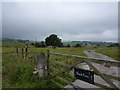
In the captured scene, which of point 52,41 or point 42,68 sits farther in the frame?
point 52,41

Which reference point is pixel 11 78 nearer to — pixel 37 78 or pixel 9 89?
pixel 9 89

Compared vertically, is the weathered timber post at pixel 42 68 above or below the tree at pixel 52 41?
below

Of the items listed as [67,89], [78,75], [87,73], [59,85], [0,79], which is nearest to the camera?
[87,73]

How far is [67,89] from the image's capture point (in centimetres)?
363

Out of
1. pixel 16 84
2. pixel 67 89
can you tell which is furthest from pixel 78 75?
pixel 16 84

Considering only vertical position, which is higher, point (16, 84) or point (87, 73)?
point (87, 73)

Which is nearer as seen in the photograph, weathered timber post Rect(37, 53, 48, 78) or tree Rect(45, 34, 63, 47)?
weathered timber post Rect(37, 53, 48, 78)

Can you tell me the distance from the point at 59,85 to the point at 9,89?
6.50 feet

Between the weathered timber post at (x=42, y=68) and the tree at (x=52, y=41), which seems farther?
the tree at (x=52, y=41)

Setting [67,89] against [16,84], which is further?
[16,84]

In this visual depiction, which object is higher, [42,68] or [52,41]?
[52,41]

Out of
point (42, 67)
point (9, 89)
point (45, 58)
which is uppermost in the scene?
point (45, 58)

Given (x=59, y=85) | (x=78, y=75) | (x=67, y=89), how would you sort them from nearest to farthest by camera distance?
(x=78, y=75), (x=67, y=89), (x=59, y=85)

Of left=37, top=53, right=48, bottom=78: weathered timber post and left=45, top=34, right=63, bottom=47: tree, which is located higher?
left=45, top=34, right=63, bottom=47: tree
